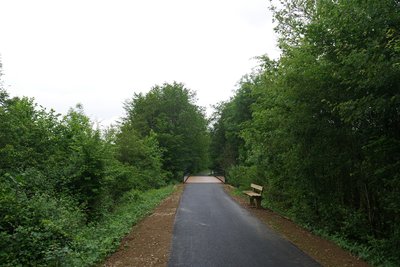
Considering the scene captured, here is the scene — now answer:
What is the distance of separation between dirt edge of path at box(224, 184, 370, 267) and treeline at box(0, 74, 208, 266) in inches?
182

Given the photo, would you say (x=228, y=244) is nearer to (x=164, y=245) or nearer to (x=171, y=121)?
(x=164, y=245)

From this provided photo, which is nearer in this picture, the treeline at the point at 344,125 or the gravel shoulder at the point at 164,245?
the treeline at the point at 344,125

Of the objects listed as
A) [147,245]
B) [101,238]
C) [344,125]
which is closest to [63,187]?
[101,238]

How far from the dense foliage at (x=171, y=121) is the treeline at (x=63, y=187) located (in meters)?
10.6

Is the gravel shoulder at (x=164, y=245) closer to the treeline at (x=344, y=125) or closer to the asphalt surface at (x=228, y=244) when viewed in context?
the asphalt surface at (x=228, y=244)

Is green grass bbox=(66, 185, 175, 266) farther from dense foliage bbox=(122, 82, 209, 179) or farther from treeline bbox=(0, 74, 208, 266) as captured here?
dense foliage bbox=(122, 82, 209, 179)

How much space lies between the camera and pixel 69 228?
28.1 feet

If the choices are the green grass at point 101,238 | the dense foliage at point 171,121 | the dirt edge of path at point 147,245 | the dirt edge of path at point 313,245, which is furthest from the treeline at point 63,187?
the dense foliage at point 171,121

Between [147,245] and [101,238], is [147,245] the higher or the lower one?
the lower one

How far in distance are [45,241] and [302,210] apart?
8.74 meters

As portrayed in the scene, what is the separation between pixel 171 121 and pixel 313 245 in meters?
34.9

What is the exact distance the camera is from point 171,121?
43344 millimetres

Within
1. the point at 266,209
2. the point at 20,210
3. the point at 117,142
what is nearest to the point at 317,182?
the point at 266,209

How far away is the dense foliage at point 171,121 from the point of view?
40188 millimetres
